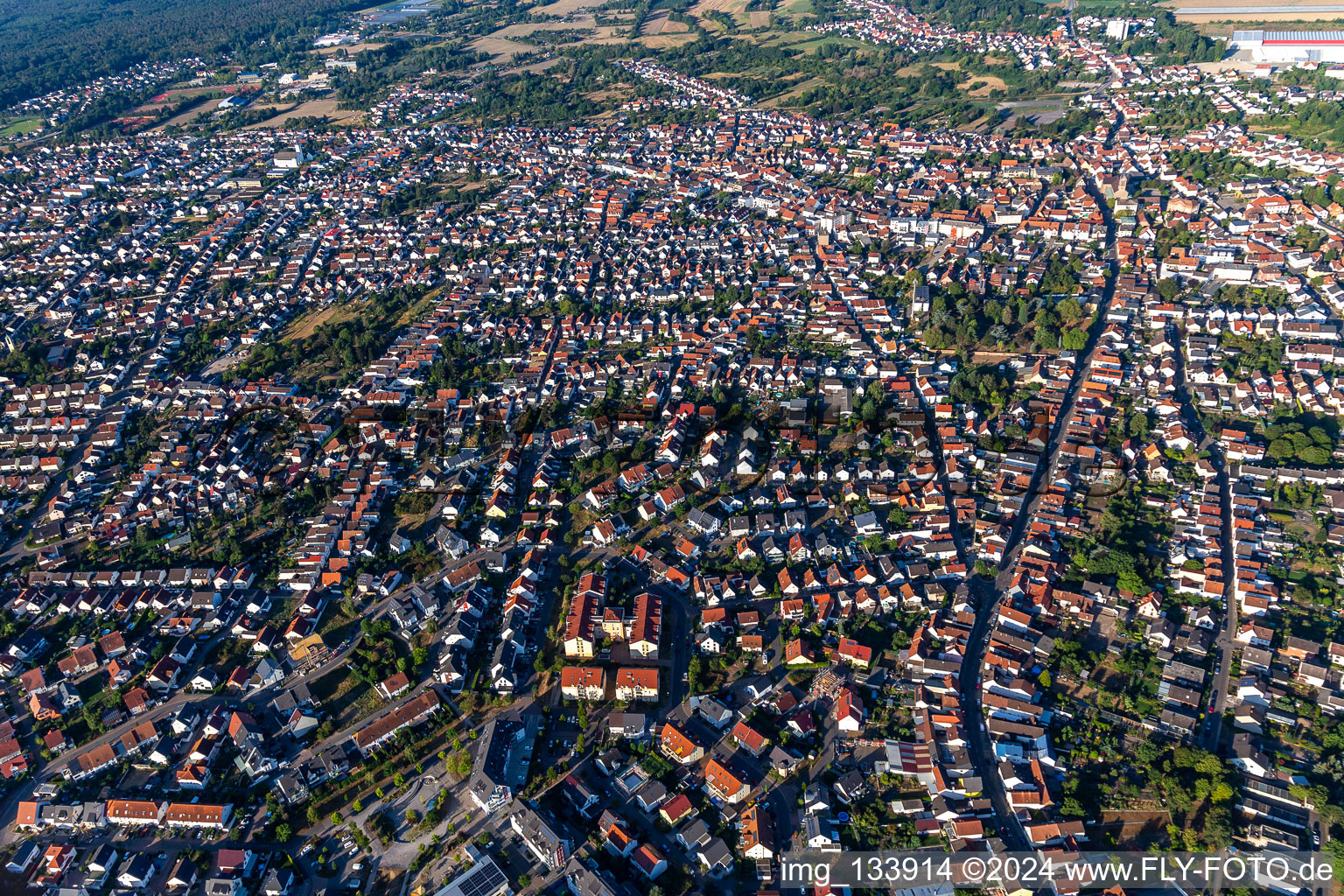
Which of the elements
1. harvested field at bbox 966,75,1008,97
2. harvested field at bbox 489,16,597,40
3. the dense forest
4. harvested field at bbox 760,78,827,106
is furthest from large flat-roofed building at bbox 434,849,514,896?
harvested field at bbox 489,16,597,40

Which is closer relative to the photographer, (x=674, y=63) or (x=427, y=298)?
(x=427, y=298)

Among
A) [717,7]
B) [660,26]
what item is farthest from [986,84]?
[717,7]

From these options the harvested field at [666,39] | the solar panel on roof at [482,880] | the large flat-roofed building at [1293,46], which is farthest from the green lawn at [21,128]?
the large flat-roofed building at [1293,46]

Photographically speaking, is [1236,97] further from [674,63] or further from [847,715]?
[847,715]

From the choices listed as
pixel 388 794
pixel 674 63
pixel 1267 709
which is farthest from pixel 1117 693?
pixel 674 63

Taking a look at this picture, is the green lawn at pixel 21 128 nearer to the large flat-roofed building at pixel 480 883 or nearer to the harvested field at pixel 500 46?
the harvested field at pixel 500 46

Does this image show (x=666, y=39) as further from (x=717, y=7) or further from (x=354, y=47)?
(x=354, y=47)
